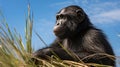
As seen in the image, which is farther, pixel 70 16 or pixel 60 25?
pixel 70 16

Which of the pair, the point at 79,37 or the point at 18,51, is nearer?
the point at 18,51

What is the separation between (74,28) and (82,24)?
24 centimetres

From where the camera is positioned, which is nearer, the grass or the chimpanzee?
the grass

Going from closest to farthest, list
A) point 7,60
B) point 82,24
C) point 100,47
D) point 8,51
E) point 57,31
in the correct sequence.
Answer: point 7,60 < point 8,51 < point 100,47 < point 57,31 < point 82,24

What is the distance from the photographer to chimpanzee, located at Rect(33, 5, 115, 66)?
21.4 feet

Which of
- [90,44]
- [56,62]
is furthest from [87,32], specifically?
[56,62]

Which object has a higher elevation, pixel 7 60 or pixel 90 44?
pixel 7 60

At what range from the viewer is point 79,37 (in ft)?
24.7

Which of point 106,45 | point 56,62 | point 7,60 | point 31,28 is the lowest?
point 106,45

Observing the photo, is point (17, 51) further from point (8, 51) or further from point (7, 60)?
point (7, 60)

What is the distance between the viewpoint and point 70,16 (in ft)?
27.0

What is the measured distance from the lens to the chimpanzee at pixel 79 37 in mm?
6533

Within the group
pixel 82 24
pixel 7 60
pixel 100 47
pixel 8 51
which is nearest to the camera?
pixel 7 60

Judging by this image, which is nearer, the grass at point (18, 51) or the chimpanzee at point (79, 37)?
the grass at point (18, 51)
